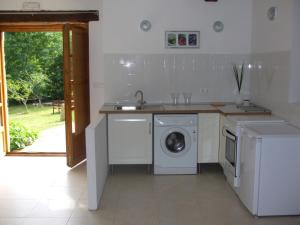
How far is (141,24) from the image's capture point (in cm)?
467

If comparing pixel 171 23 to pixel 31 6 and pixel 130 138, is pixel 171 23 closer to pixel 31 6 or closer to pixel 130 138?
pixel 130 138

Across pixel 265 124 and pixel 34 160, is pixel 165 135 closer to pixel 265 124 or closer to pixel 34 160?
pixel 265 124

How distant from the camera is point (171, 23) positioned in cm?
469

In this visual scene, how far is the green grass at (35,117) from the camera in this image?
8648mm

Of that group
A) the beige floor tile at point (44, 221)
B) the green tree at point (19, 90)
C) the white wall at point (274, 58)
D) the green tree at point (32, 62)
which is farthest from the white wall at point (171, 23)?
the green tree at point (32, 62)

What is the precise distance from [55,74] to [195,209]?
24.6 ft

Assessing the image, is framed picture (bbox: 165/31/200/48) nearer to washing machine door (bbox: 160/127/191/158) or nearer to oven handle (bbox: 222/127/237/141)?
washing machine door (bbox: 160/127/191/158)

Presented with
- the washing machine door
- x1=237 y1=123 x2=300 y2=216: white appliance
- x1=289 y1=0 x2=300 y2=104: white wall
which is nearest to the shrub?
the washing machine door

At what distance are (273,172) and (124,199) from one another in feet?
5.06

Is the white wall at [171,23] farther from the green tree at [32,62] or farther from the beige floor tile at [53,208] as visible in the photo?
the green tree at [32,62]

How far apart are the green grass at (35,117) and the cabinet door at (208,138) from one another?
5.10 metres

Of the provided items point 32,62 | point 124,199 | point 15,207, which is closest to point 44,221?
point 15,207

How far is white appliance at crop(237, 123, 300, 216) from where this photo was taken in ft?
9.66

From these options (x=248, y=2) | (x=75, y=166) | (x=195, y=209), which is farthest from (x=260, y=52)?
(x=75, y=166)
